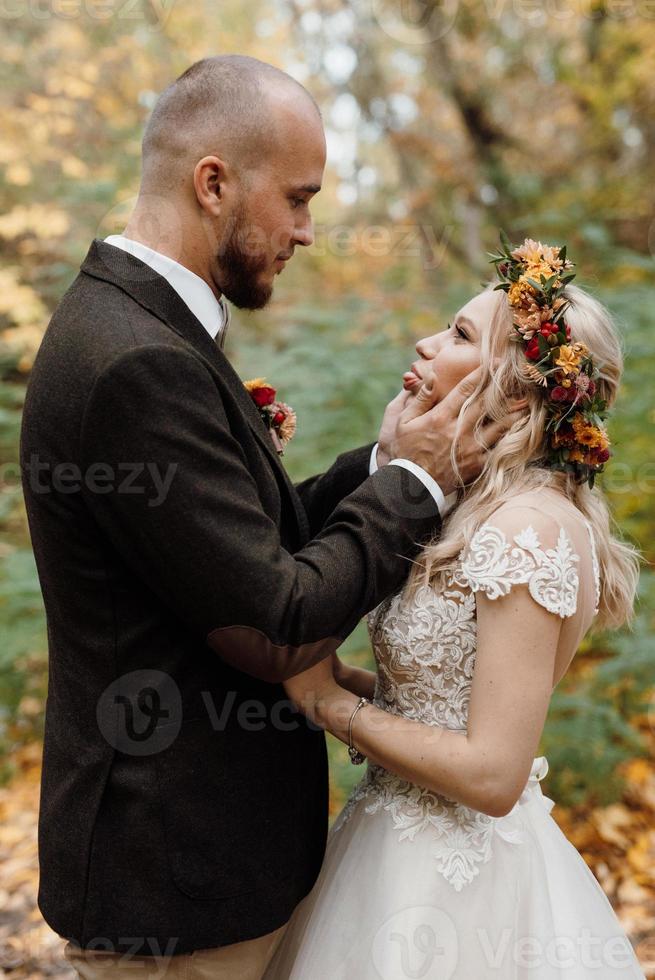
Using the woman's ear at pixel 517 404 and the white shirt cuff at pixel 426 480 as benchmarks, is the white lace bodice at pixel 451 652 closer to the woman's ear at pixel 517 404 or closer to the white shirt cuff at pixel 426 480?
the white shirt cuff at pixel 426 480

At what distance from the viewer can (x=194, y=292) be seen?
179 cm

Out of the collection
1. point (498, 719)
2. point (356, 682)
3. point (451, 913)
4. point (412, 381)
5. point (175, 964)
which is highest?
point (412, 381)

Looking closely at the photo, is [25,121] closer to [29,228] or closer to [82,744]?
[29,228]

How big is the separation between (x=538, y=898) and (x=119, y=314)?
160 centimetres

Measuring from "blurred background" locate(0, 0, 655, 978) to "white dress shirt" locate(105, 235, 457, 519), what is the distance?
1168 millimetres

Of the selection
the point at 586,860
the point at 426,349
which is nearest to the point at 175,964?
the point at 426,349

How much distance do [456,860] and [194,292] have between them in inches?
53.9

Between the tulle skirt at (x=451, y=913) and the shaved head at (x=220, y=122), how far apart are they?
1.52 metres

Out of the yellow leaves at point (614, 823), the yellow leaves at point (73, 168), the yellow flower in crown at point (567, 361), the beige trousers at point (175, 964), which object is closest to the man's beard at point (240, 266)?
the yellow flower in crown at point (567, 361)

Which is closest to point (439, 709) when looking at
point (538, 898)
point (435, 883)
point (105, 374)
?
point (435, 883)

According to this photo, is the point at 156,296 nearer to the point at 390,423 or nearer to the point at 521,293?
the point at 390,423

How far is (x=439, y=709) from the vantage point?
6.66ft

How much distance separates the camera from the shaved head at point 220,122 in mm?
1822

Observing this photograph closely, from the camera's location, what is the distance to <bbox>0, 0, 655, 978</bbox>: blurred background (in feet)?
13.7
